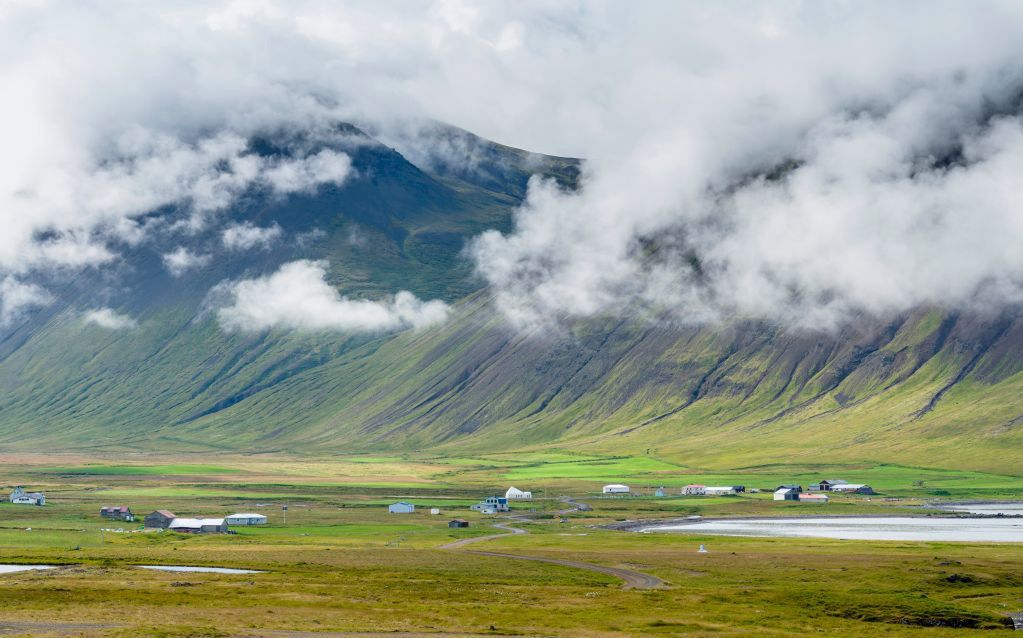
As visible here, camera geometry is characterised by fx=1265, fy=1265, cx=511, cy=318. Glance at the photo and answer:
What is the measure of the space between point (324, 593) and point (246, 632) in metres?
21.0

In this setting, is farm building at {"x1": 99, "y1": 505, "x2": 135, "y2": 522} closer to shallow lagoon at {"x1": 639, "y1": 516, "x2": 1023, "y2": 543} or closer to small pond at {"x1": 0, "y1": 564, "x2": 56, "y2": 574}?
small pond at {"x1": 0, "y1": 564, "x2": 56, "y2": 574}

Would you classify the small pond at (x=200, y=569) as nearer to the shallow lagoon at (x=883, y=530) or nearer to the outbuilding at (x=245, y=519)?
the outbuilding at (x=245, y=519)

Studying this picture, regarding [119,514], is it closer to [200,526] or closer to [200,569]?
[200,526]

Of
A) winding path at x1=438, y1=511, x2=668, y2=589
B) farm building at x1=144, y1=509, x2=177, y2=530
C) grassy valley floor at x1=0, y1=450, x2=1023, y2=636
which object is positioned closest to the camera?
grassy valley floor at x1=0, y1=450, x2=1023, y2=636

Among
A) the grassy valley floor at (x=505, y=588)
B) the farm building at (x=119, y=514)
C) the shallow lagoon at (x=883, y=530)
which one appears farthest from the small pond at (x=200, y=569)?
the shallow lagoon at (x=883, y=530)

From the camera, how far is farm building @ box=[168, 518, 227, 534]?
175 meters

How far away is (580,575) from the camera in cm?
12112

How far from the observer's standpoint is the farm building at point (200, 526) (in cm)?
17462

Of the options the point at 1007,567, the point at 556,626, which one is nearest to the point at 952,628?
the point at 556,626

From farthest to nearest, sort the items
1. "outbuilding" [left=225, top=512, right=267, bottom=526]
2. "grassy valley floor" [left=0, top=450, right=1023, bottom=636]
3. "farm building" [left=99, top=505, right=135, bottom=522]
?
"farm building" [left=99, top=505, right=135, bottom=522]
"outbuilding" [left=225, top=512, right=267, bottom=526]
"grassy valley floor" [left=0, top=450, right=1023, bottom=636]

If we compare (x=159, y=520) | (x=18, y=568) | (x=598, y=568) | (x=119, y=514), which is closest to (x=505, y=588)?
(x=598, y=568)

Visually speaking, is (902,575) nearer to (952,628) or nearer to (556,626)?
(952,628)

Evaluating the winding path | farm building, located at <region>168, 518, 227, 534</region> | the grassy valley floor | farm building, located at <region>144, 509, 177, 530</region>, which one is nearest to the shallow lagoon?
the grassy valley floor

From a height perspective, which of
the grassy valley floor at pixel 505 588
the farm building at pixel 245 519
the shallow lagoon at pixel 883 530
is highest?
the farm building at pixel 245 519
